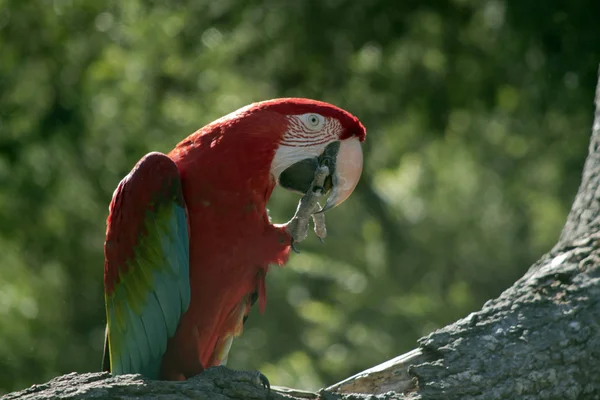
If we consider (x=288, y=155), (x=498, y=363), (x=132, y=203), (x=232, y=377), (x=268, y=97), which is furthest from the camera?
(x=268, y=97)

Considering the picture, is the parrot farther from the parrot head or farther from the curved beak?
the curved beak

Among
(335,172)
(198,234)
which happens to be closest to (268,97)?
(335,172)

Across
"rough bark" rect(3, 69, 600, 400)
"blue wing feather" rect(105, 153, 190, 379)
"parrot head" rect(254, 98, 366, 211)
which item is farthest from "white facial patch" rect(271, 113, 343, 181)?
"rough bark" rect(3, 69, 600, 400)

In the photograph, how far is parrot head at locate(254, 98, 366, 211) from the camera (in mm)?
2943

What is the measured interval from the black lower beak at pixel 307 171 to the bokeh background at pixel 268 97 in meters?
2.51

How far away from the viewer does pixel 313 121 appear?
2975 millimetres

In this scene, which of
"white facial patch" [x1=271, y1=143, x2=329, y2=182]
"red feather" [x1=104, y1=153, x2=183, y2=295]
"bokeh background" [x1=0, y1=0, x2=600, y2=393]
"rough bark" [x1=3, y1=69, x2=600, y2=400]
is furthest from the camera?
"bokeh background" [x1=0, y1=0, x2=600, y2=393]

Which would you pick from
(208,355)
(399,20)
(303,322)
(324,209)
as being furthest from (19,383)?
(399,20)

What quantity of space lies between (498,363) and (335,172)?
101 cm

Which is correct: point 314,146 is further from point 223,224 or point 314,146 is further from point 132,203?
point 132,203

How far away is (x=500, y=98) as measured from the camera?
6.36 m

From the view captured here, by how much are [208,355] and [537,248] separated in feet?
14.8

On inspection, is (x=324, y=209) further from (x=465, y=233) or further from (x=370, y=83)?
(x=465, y=233)

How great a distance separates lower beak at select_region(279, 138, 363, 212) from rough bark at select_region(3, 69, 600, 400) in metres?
0.75
